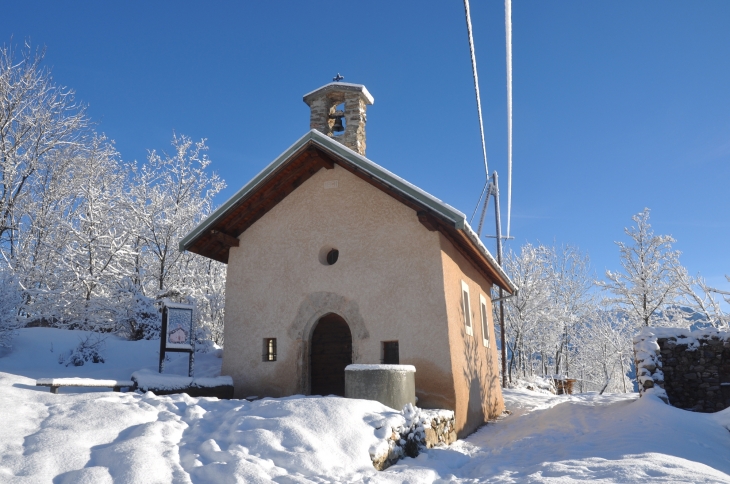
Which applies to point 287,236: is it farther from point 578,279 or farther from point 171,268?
point 578,279

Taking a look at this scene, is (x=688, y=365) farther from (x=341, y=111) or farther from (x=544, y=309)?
(x=544, y=309)

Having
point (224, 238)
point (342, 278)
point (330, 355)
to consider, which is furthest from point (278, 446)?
point (224, 238)

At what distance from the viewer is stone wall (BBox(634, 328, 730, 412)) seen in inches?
462

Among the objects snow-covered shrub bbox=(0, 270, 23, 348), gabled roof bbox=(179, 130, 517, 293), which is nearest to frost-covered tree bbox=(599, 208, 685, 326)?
gabled roof bbox=(179, 130, 517, 293)

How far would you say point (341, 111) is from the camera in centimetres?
1267

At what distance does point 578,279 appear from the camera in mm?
33031

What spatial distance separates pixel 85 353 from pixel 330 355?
772 centimetres

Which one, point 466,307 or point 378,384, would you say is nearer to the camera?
point 378,384

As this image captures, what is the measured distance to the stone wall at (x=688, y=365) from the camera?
38.5ft

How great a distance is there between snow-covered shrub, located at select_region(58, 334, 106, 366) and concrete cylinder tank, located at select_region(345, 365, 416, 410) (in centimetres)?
936

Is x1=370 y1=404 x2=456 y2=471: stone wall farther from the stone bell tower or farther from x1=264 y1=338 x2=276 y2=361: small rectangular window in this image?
the stone bell tower

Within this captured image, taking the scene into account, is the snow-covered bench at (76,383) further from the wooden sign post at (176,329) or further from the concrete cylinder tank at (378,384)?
the concrete cylinder tank at (378,384)

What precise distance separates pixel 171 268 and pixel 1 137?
7850 millimetres

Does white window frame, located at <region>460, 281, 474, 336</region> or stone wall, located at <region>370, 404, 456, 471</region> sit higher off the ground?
white window frame, located at <region>460, 281, 474, 336</region>
